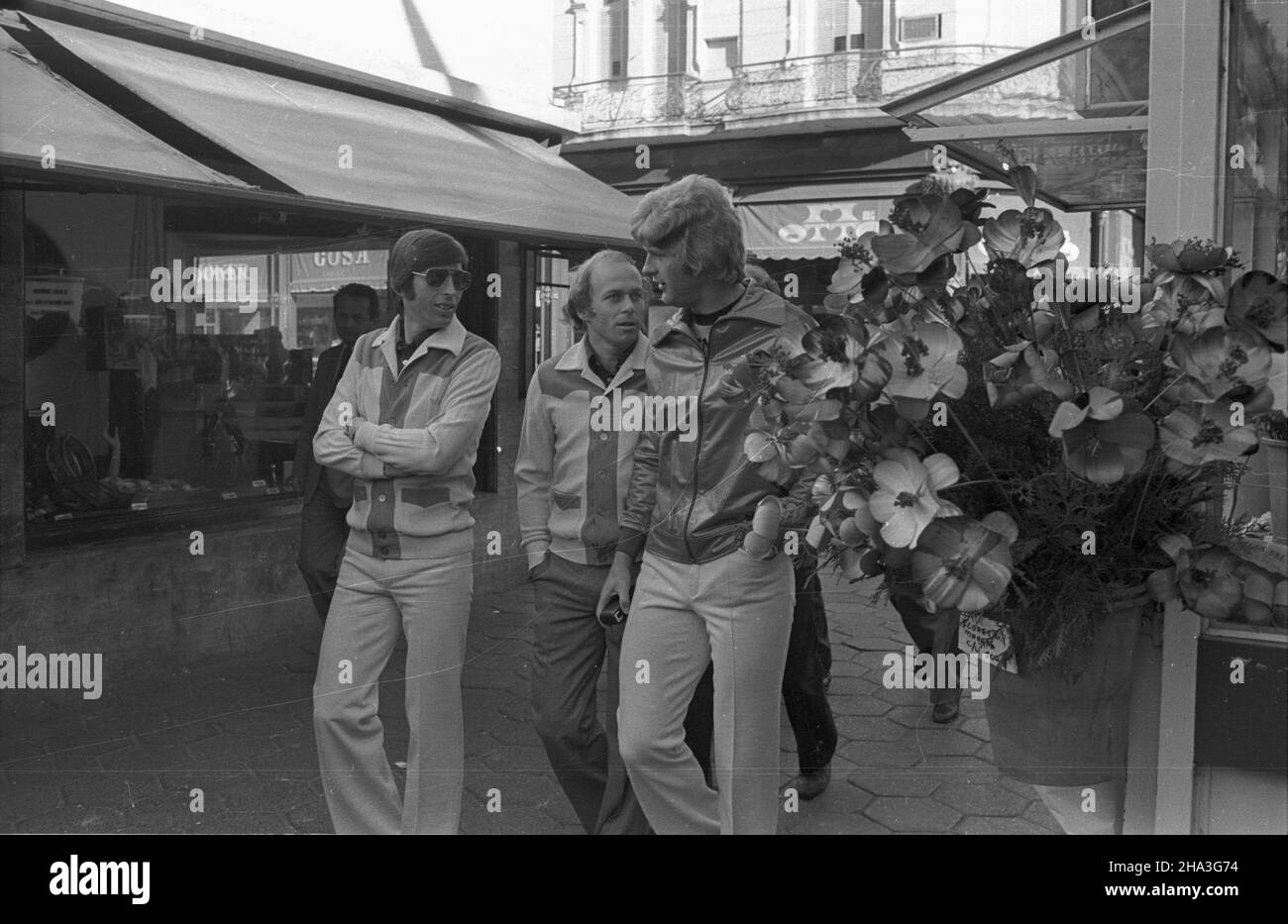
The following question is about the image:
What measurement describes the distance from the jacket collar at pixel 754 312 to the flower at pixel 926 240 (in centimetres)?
61

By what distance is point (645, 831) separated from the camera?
2.68 meters

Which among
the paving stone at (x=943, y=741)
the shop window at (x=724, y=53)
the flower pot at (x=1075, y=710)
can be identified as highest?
the shop window at (x=724, y=53)

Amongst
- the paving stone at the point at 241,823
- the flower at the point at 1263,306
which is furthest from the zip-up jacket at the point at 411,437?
the flower at the point at 1263,306

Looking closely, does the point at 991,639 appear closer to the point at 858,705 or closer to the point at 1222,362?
the point at 1222,362

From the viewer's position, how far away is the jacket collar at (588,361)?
2654mm

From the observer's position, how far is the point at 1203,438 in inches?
70.2

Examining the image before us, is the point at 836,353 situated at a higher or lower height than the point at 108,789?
higher

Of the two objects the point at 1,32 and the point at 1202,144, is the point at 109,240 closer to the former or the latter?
the point at 1,32

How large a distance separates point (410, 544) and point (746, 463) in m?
0.80

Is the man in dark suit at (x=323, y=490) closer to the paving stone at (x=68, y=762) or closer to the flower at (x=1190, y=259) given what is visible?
the paving stone at (x=68, y=762)

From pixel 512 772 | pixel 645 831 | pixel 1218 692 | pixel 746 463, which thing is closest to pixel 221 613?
pixel 512 772

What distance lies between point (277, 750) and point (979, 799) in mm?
1461

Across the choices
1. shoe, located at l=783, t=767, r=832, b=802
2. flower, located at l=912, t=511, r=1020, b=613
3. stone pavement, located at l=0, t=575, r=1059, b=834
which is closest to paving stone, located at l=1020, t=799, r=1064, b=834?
stone pavement, located at l=0, t=575, r=1059, b=834

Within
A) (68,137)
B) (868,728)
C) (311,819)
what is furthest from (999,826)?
(68,137)
